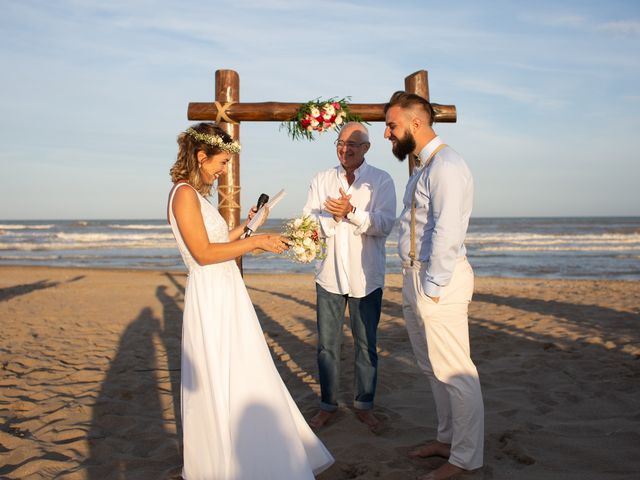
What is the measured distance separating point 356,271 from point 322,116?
1538 millimetres

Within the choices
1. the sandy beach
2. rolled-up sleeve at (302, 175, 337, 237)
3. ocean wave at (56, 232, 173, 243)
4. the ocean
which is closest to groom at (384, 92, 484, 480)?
the sandy beach

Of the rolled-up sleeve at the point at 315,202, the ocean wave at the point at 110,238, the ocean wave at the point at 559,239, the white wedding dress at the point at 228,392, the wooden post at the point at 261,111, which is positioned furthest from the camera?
the ocean wave at the point at 110,238

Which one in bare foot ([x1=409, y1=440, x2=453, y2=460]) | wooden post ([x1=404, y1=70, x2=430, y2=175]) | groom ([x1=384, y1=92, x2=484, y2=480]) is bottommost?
bare foot ([x1=409, y1=440, x2=453, y2=460])

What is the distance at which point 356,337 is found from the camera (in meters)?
4.46

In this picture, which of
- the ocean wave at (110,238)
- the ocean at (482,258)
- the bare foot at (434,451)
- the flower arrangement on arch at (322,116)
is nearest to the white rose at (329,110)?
the flower arrangement on arch at (322,116)

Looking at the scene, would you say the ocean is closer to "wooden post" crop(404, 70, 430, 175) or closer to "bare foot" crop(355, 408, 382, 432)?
"wooden post" crop(404, 70, 430, 175)

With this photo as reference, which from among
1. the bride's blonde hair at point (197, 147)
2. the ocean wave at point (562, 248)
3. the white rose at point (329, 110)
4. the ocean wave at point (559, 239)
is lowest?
the ocean wave at point (562, 248)

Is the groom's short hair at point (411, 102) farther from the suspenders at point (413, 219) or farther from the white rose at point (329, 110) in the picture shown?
the white rose at point (329, 110)

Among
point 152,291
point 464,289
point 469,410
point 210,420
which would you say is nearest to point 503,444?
point 469,410

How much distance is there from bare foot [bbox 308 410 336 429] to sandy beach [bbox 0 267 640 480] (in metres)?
0.13

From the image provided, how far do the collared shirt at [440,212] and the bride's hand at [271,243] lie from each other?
844 mm

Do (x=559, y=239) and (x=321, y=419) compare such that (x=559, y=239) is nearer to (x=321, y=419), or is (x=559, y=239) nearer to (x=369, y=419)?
(x=369, y=419)

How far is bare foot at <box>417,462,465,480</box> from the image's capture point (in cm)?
342

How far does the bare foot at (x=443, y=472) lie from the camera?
3.42 m
